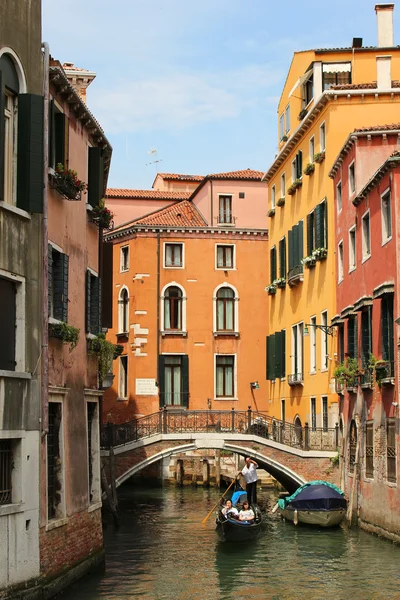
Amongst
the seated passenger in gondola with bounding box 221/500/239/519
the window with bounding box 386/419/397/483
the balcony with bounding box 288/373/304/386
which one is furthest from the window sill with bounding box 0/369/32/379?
the balcony with bounding box 288/373/304/386

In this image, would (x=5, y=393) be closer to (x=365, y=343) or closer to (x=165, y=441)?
(x=365, y=343)

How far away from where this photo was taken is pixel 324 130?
88.3ft

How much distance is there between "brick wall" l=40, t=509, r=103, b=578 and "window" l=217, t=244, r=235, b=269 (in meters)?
20.8

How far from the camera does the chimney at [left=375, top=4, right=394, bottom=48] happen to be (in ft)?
94.1

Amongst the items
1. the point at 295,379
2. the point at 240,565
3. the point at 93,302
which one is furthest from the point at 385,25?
the point at 240,565

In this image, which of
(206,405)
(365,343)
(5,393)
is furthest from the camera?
(206,405)

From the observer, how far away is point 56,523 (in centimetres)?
1357

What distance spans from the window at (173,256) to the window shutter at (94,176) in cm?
1922

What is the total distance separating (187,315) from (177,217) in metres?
3.59

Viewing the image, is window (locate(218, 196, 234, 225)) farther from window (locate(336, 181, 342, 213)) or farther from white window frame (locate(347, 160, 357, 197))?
white window frame (locate(347, 160, 357, 197))

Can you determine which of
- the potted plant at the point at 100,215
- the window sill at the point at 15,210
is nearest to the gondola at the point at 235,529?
the potted plant at the point at 100,215

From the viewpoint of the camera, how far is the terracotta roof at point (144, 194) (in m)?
41.4

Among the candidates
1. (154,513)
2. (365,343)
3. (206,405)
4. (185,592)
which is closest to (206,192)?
(206,405)

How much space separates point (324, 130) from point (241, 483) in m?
9.14
